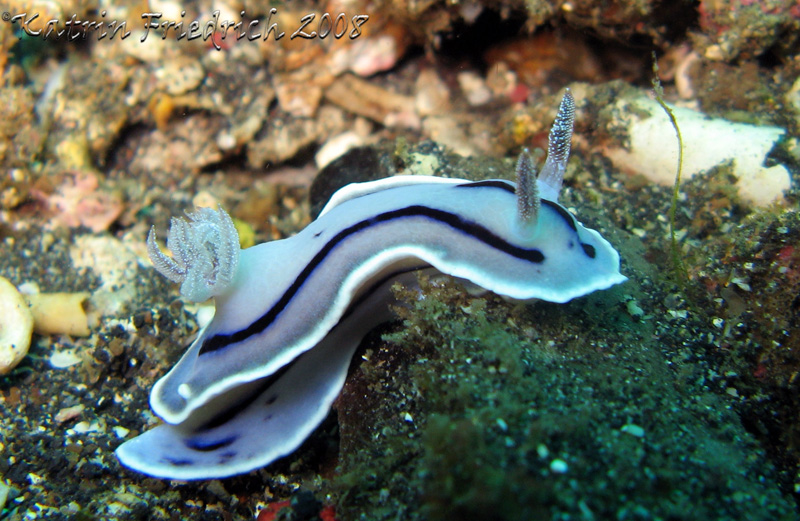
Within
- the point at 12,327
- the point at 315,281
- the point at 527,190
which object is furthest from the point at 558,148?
the point at 12,327

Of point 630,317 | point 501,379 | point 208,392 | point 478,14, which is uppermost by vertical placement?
point 478,14

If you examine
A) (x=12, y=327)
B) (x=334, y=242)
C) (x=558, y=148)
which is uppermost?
(x=558, y=148)

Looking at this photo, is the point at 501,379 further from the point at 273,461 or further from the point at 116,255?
the point at 116,255

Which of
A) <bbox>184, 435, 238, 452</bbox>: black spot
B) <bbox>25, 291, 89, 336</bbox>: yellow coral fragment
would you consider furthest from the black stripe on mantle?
<bbox>25, 291, 89, 336</bbox>: yellow coral fragment

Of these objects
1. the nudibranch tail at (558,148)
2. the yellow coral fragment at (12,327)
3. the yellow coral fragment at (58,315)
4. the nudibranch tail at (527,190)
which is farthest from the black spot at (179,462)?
the nudibranch tail at (558,148)

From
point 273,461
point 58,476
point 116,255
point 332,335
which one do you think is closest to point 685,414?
point 332,335

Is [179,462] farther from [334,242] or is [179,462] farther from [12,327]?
[12,327]
